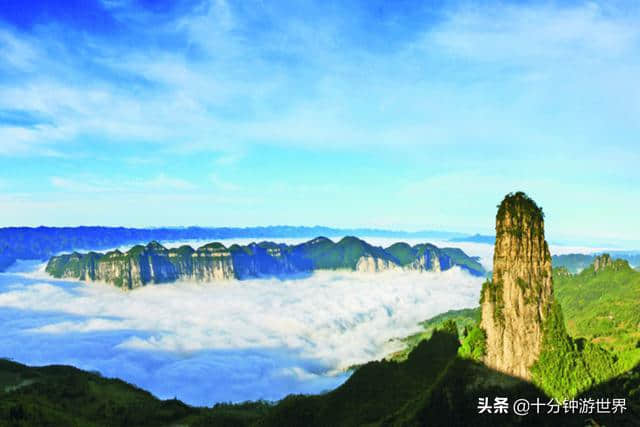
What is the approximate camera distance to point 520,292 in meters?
75.8

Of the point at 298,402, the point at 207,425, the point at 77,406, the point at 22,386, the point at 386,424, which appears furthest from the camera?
the point at 22,386

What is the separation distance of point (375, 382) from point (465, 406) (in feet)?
147

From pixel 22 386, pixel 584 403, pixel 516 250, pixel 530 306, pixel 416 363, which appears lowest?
pixel 22 386

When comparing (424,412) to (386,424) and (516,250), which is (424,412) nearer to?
(386,424)

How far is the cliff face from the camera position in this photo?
75312 mm

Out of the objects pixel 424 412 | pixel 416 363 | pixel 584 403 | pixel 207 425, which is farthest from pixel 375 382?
pixel 584 403

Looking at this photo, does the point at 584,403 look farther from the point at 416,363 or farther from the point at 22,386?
the point at 22,386

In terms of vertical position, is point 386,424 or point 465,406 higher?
point 465,406

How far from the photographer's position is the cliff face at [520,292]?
75312 mm

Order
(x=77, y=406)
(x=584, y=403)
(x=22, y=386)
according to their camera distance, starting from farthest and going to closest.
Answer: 1. (x=22, y=386)
2. (x=77, y=406)
3. (x=584, y=403)

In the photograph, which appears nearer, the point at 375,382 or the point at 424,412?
the point at 424,412

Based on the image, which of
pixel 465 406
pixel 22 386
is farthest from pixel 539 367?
Answer: pixel 22 386

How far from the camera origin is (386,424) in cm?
8419

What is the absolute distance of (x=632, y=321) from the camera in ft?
597
